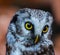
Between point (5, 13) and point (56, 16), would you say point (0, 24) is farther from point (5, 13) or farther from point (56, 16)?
point (56, 16)

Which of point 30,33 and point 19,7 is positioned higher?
point 19,7

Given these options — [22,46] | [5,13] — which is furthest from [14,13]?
[22,46]

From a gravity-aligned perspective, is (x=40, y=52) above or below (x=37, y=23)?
below

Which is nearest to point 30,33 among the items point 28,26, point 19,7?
point 28,26

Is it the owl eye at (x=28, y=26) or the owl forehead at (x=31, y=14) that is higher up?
the owl forehead at (x=31, y=14)

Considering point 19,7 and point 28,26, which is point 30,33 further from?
point 19,7
